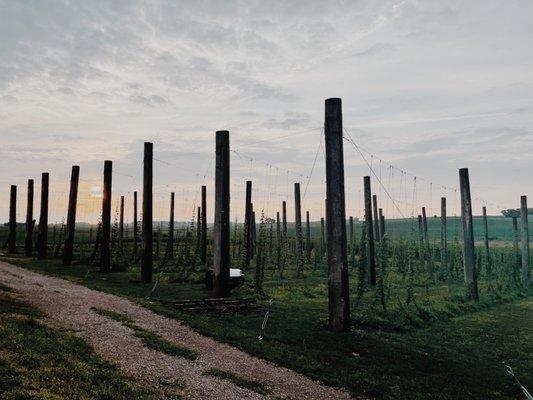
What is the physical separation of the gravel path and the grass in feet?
1.97

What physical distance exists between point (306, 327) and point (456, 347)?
4.97m

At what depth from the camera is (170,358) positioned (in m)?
10.6

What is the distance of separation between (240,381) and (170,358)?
2.07 metres

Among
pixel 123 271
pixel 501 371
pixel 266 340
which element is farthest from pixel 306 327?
pixel 123 271

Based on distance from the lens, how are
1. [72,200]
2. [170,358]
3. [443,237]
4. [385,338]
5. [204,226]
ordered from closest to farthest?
[170,358] < [385,338] < [72,200] < [443,237] < [204,226]

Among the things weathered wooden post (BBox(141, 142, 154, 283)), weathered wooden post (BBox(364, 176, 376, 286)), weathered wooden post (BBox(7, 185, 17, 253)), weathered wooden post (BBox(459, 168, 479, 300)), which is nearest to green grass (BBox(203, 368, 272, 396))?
weathered wooden post (BBox(141, 142, 154, 283))

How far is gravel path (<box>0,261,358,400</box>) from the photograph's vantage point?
358 inches

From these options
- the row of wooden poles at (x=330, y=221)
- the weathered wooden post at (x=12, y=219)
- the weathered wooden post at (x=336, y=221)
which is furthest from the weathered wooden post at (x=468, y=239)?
the weathered wooden post at (x=12, y=219)

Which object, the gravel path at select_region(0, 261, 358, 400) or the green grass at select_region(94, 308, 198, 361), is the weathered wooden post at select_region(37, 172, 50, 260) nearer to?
the gravel path at select_region(0, 261, 358, 400)

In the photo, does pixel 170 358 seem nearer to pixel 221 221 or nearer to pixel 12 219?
pixel 221 221

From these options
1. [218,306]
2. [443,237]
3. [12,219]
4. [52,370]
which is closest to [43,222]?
[12,219]

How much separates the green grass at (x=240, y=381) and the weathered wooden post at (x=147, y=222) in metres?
14.8

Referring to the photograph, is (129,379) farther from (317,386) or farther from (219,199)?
(219,199)

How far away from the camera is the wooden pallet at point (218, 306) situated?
1678 cm
